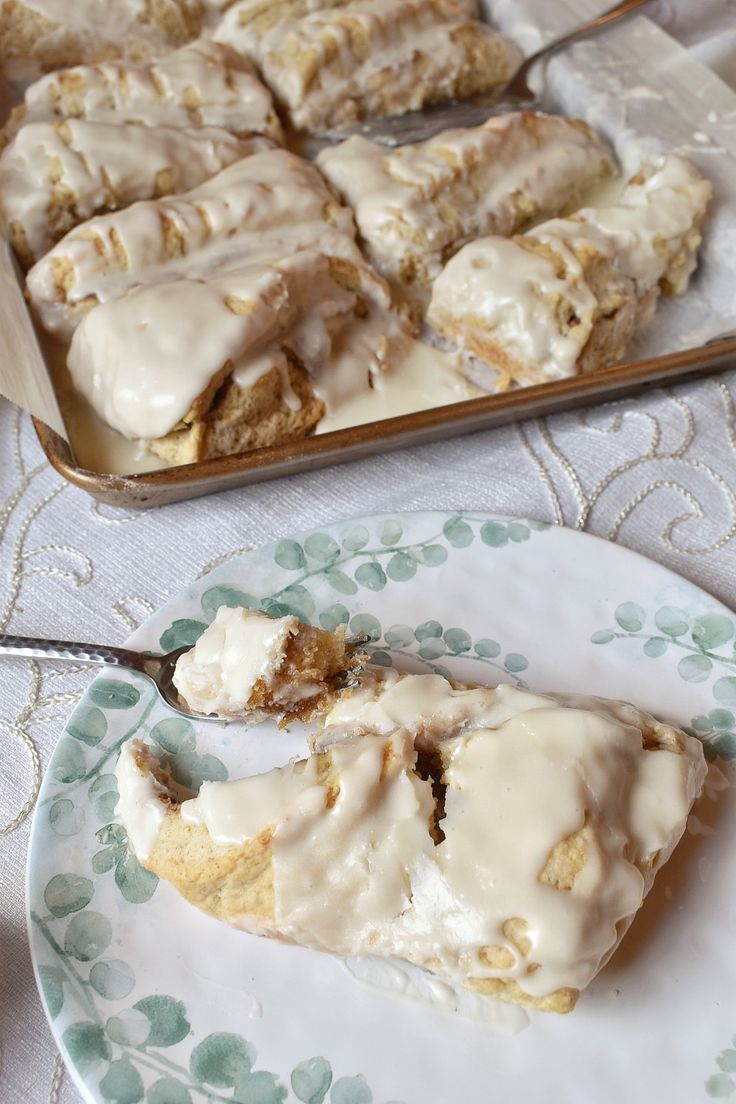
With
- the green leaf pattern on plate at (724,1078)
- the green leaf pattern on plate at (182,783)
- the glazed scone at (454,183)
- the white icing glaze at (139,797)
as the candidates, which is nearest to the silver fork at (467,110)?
the glazed scone at (454,183)

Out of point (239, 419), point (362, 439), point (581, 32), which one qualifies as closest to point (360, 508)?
point (362, 439)

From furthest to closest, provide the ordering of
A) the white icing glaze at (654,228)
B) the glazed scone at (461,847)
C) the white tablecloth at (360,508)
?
the white icing glaze at (654,228), the white tablecloth at (360,508), the glazed scone at (461,847)

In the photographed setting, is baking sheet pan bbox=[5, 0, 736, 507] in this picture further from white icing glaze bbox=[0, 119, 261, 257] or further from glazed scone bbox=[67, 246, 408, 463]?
white icing glaze bbox=[0, 119, 261, 257]

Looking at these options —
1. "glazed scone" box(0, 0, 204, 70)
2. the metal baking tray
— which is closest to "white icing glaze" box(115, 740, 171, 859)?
the metal baking tray

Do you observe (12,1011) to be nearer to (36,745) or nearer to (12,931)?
(12,931)

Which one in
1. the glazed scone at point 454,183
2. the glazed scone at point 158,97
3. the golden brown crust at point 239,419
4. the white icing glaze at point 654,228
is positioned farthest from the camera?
the glazed scone at point 158,97

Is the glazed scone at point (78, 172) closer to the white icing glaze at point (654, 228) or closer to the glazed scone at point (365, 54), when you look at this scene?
the glazed scone at point (365, 54)
